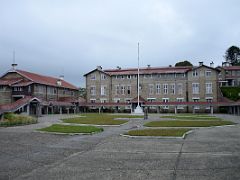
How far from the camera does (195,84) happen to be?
201ft

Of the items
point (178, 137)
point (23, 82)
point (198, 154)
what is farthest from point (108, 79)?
point (198, 154)

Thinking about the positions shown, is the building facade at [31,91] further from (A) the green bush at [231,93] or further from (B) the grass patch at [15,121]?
(A) the green bush at [231,93]

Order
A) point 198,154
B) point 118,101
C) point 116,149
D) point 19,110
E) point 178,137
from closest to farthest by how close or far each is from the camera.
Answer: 1. point 198,154
2. point 116,149
3. point 178,137
4. point 19,110
5. point 118,101

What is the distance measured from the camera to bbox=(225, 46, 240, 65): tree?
116m

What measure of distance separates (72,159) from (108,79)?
56942 mm

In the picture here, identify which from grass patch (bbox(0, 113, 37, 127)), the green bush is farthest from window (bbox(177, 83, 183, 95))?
grass patch (bbox(0, 113, 37, 127))

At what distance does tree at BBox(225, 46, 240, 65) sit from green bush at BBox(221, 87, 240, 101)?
48.4 m

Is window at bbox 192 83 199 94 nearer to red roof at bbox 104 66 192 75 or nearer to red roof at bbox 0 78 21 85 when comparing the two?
red roof at bbox 104 66 192 75

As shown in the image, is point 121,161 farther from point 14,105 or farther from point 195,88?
point 195,88

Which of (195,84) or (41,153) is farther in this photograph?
(195,84)

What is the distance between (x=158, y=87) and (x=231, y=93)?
64.9 feet

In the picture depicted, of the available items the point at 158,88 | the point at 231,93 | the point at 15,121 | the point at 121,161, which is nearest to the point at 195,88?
the point at 158,88

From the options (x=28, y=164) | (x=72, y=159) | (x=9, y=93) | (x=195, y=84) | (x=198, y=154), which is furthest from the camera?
(x=195, y=84)

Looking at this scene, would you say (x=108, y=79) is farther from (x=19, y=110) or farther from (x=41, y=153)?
(x=41, y=153)
